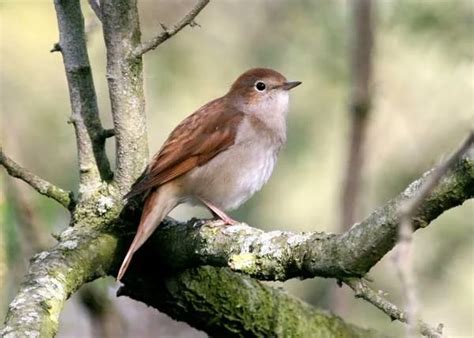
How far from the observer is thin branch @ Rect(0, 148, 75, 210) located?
3803 millimetres

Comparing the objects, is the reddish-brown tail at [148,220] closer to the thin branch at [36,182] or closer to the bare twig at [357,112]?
the thin branch at [36,182]

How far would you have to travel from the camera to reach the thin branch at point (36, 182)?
3803mm

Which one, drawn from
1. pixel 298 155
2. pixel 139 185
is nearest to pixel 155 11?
pixel 298 155

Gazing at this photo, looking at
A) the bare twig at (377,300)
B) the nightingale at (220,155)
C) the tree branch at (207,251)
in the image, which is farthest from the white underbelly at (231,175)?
the bare twig at (377,300)

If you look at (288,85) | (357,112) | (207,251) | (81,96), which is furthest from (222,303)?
(288,85)

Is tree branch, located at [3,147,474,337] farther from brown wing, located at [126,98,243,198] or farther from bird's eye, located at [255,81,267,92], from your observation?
bird's eye, located at [255,81,267,92]

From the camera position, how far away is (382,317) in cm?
689

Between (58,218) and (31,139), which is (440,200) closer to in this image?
(58,218)

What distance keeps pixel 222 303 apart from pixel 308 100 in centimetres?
393

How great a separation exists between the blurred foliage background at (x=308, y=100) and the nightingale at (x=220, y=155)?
87cm

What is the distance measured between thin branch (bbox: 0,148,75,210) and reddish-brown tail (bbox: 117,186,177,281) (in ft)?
1.07

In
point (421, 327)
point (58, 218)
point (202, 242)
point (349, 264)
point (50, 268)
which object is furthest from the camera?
point (58, 218)

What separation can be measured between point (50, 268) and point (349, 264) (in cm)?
115

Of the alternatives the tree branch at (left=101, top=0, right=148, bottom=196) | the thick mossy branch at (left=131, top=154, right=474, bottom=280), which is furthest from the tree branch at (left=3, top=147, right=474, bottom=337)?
the tree branch at (left=101, top=0, right=148, bottom=196)
